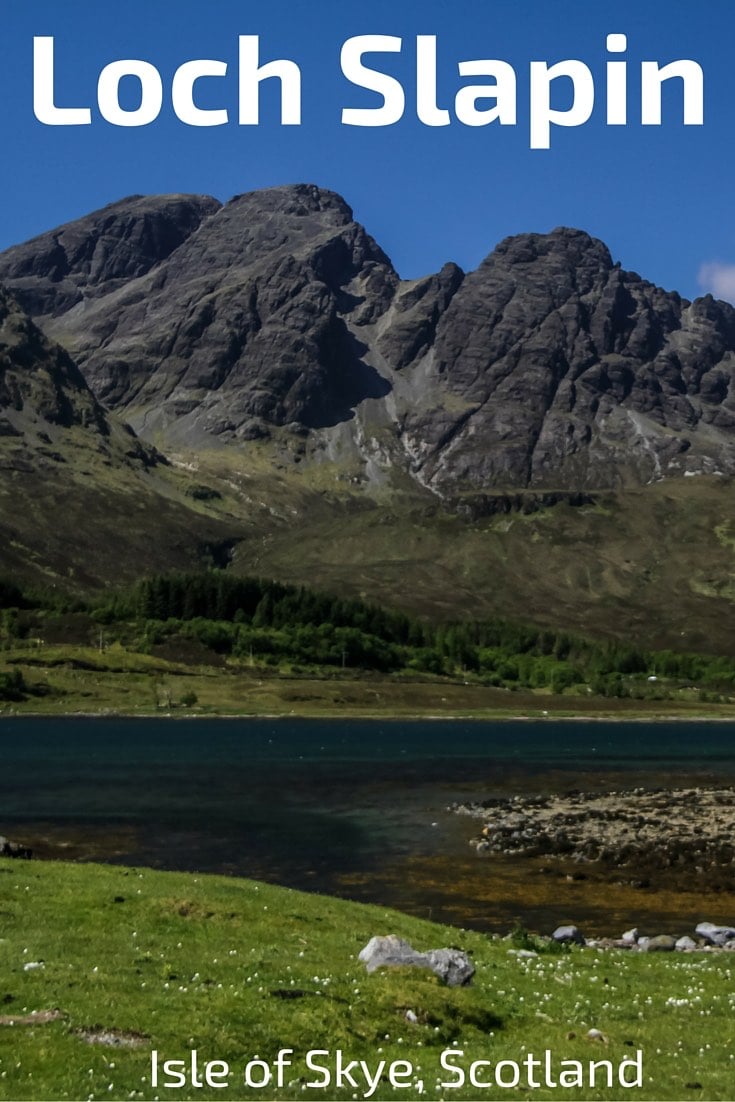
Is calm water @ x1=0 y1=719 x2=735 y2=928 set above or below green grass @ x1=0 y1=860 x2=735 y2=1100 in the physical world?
below

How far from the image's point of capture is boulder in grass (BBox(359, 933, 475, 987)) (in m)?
26.4

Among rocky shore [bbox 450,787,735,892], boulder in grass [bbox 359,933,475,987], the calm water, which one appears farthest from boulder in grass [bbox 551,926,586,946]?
rocky shore [bbox 450,787,735,892]

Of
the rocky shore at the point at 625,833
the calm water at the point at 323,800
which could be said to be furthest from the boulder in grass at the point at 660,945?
the rocky shore at the point at 625,833

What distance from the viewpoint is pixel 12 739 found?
176 meters

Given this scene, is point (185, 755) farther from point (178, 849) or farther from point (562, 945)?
point (562, 945)

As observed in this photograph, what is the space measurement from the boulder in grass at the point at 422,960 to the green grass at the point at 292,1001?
406mm

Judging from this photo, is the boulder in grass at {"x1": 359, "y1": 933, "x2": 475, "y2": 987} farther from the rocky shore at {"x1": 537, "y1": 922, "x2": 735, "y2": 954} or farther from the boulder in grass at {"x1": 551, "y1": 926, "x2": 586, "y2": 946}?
the boulder in grass at {"x1": 551, "y1": 926, "x2": 586, "y2": 946}

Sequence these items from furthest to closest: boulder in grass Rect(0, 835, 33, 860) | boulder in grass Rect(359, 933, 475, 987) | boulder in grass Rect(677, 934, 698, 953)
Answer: boulder in grass Rect(0, 835, 33, 860) < boulder in grass Rect(677, 934, 698, 953) < boulder in grass Rect(359, 933, 475, 987)

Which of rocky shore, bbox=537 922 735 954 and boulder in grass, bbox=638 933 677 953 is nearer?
rocky shore, bbox=537 922 735 954

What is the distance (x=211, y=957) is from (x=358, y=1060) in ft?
28.3

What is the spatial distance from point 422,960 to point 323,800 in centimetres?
7689

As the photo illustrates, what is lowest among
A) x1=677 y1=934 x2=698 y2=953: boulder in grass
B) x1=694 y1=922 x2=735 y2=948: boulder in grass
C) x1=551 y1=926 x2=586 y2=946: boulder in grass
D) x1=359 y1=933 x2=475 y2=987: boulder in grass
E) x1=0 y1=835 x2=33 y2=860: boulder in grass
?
x1=694 y1=922 x2=735 y2=948: boulder in grass

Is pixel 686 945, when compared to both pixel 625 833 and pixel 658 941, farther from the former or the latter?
pixel 625 833

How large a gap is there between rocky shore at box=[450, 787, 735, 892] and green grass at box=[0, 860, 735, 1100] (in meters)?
28.9
